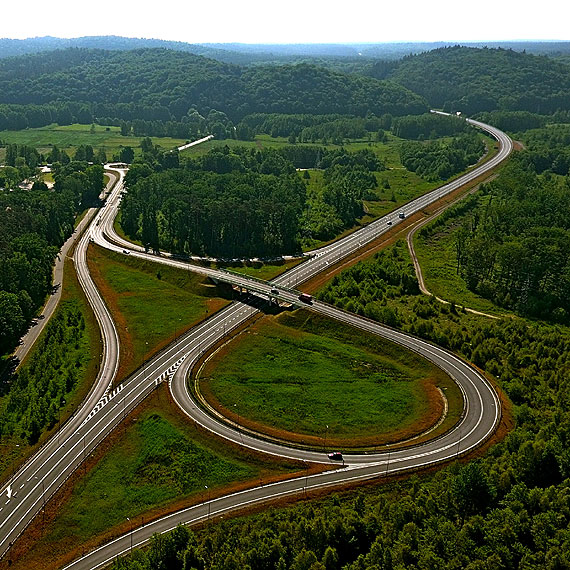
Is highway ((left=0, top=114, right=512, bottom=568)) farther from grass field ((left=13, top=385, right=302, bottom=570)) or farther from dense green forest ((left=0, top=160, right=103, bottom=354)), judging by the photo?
dense green forest ((left=0, top=160, right=103, bottom=354))

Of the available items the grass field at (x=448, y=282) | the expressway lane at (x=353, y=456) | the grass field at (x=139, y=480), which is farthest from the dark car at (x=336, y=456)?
the grass field at (x=448, y=282)

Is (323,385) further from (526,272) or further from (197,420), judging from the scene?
(526,272)

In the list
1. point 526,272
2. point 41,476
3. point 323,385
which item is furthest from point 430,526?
point 526,272

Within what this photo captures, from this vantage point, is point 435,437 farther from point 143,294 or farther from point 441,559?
point 143,294

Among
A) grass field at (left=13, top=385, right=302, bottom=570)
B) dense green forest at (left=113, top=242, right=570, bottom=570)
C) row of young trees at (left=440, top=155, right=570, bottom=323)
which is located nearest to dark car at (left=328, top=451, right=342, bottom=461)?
grass field at (left=13, top=385, right=302, bottom=570)

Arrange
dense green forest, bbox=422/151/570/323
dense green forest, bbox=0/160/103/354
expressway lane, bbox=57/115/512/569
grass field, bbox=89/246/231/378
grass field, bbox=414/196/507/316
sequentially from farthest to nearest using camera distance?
grass field, bbox=414/196/507/316
dense green forest, bbox=422/151/570/323
dense green forest, bbox=0/160/103/354
grass field, bbox=89/246/231/378
expressway lane, bbox=57/115/512/569

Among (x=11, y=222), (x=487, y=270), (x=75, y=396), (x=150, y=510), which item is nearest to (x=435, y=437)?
(x=150, y=510)
